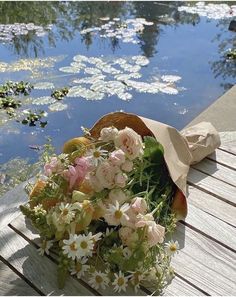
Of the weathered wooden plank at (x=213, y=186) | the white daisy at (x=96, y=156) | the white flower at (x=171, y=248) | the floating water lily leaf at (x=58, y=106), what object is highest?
the white daisy at (x=96, y=156)

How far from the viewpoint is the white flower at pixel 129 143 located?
1245 millimetres

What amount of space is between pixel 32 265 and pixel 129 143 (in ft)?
1.33

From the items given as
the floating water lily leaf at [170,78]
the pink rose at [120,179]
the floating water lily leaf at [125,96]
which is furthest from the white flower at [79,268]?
the floating water lily leaf at [170,78]

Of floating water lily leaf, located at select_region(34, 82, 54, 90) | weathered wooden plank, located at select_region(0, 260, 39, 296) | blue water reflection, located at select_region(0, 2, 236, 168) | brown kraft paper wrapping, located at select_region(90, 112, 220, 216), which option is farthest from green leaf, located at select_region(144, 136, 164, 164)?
floating water lily leaf, located at select_region(34, 82, 54, 90)

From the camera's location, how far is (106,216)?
121 cm

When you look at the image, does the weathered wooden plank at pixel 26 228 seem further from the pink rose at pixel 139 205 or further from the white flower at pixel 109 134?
the white flower at pixel 109 134

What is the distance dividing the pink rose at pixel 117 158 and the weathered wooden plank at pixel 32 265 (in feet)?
1.03

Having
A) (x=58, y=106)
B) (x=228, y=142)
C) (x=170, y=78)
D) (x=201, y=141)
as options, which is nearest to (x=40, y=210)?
(x=201, y=141)

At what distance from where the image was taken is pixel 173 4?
534cm

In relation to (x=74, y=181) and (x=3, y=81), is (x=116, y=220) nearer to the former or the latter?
(x=74, y=181)

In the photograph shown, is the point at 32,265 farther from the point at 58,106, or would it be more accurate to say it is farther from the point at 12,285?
the point at 58,106

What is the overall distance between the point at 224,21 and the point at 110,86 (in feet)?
6.29

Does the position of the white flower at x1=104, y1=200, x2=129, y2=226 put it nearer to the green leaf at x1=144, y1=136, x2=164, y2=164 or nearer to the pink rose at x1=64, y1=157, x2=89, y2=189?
the pink rose at x1=64, y1=157, x2=89, y2=189

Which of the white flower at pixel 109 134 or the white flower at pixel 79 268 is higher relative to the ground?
the white flower at pixel 109 134
